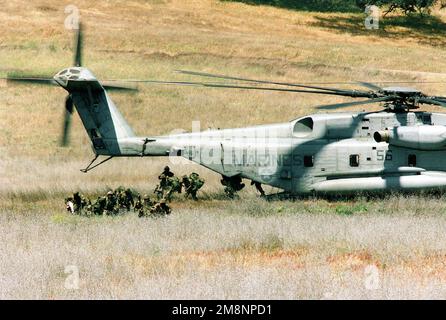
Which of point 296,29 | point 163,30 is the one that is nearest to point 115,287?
point 163,30

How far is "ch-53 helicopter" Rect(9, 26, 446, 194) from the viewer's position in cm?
2164

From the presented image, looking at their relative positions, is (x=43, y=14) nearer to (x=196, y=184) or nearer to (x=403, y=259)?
(x=196, y=184)

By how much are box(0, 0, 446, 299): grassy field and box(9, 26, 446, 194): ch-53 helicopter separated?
0.71 metres

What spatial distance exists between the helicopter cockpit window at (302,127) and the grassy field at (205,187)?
82.8 inches

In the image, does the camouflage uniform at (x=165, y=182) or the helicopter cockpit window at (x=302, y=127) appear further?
the camouflage uniform at (x=165, y=182)

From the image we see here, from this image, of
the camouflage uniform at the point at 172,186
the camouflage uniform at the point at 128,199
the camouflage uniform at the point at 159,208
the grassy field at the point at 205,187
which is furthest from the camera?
the camouflage uniform at the point at 172,186

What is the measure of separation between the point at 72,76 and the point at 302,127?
273 inches

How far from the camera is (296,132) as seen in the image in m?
22.1

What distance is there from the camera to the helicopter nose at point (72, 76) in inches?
853

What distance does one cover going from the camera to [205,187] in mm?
26172

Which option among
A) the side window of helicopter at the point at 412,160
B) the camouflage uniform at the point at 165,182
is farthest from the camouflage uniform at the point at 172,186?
the side window of helicopter at the point at 412,160

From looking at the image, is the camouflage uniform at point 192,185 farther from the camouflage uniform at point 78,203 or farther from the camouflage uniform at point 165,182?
the camouflage uniform at point 78,203

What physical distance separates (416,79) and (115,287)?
134 ft

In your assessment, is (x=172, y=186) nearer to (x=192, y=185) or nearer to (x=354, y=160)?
(x=192, y=185)
